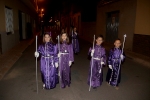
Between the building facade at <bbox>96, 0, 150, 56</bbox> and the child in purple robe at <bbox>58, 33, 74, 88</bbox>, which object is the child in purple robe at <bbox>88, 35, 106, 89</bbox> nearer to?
the child in purple robe at <bbox>58, 33, 74, 88</bbox>

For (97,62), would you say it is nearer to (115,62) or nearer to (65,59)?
(115,62)

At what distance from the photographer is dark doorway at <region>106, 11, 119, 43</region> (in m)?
15.3

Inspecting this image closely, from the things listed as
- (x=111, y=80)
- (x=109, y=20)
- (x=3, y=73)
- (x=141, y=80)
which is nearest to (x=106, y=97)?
(x=111, y=80)

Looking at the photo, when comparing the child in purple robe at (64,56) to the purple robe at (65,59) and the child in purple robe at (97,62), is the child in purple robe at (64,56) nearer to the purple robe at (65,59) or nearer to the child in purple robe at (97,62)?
the purple robe at (65,59)

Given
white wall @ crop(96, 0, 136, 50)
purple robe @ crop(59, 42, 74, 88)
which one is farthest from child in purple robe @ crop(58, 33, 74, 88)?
white wall @ crop(96, 0, 136, 50)

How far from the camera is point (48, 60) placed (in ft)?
15.1

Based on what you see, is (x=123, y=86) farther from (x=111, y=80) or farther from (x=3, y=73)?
(x=3, y=73)

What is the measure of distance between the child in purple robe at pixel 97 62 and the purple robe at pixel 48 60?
1.10 m

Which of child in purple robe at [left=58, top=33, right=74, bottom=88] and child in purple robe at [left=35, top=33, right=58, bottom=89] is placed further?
child in purple robe at [left=58, top=33, right=74, bottom=88]

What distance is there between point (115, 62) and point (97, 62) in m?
0.61

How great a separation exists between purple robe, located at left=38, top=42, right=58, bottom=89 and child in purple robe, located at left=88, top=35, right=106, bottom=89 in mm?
1101

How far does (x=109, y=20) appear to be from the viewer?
1686 centimetres

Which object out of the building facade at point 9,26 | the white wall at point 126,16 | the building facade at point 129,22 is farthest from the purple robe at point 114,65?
the white wall at point 126,16

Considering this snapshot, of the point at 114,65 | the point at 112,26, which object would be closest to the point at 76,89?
the point at 114,65
